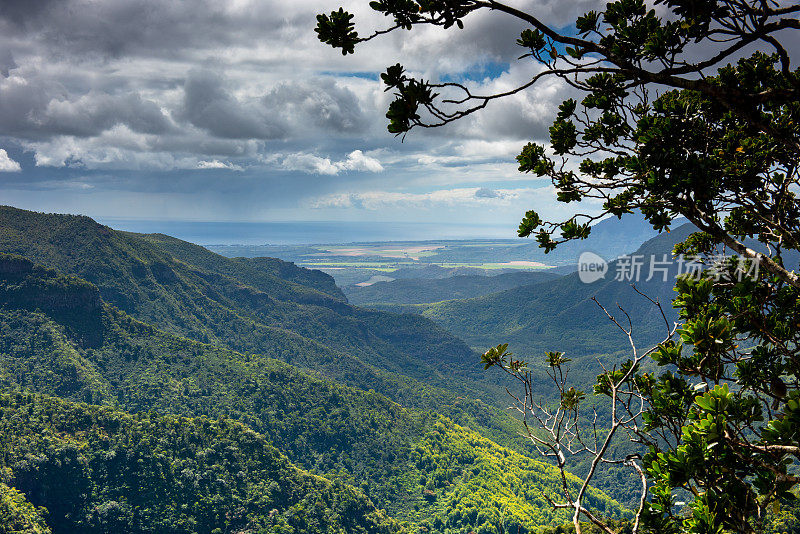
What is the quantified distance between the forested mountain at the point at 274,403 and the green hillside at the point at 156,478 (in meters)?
27.9

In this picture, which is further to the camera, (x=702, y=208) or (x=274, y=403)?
(x=274, y=403)

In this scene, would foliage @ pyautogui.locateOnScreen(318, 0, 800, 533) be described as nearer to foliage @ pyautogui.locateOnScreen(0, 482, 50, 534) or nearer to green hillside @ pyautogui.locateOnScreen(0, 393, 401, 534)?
foliage @ pyautogui.locateOnScreen(0, 482, 50, 534)

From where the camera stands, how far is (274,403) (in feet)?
377

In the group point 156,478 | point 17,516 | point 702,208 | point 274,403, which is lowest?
point 274,403

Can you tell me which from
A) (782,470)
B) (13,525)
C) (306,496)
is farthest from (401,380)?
(782,470)

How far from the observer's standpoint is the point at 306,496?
74.0 m

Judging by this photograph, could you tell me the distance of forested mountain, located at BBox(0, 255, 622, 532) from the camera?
9938 cm

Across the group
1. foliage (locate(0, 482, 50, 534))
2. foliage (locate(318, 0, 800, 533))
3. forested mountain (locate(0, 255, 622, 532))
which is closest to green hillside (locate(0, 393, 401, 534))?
foliage (locate(0, 482, 50, 534))

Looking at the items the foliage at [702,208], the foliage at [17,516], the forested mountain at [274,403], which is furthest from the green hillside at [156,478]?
the foliage at [702,208]

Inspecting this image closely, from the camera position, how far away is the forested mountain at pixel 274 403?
9938cm

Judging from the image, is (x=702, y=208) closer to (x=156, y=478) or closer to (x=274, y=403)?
(x=156, y=478)

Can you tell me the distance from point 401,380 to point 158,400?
3444 inches

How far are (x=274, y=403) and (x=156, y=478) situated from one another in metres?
47.9

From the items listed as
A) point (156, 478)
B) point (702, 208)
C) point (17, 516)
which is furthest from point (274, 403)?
point (702, 208)
